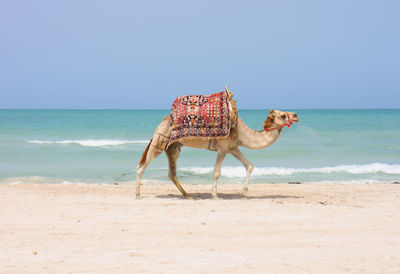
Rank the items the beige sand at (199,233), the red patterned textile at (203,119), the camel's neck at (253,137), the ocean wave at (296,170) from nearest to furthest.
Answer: the beige sand at (199,233), the red patterned textile at (203,119), the camel's neck at (253,137), the ocean wave at (296,170)

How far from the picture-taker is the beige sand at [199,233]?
5.23 meters

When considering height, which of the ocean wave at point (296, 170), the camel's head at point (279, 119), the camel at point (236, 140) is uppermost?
A: the camel's head at point (279, 119)

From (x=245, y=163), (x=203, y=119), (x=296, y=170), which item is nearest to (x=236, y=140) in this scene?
(x=245, y=163)

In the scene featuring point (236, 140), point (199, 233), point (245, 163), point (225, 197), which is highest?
point (236, 140)

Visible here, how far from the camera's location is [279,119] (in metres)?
9.70

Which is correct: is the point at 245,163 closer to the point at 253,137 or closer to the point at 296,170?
the point at 253,137

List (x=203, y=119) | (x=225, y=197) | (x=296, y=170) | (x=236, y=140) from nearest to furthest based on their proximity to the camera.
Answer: (x=203, y=119), (x=236, y=140), (x=225, y=197), (x=296, y=170)

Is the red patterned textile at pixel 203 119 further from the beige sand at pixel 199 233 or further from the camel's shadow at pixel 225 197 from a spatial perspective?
the camel's shadow at pixel 225 197

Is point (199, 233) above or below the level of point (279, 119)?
below

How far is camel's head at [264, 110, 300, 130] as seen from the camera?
31.7ft

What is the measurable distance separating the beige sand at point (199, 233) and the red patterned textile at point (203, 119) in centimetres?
134

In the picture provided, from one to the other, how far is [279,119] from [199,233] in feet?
12.3

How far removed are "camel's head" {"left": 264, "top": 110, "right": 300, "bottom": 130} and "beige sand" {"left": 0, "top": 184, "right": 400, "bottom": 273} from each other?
1.53 meters

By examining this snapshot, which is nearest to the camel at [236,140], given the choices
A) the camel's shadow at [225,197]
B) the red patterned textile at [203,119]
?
the red patterned textile at [203,119]
